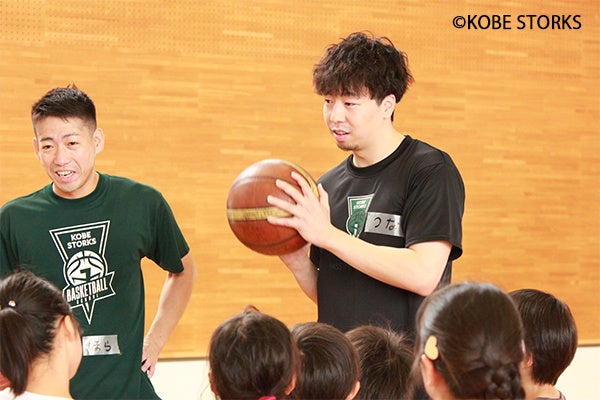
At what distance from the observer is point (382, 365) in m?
2.37

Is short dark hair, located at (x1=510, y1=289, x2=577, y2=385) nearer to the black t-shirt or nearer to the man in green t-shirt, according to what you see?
the black t-shirt

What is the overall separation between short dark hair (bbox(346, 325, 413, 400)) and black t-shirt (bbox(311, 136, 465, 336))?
1.00ft

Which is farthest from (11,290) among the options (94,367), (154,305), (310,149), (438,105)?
(438,105)

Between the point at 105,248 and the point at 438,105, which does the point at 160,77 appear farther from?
the point at 105,248

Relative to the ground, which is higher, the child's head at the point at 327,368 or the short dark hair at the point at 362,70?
the short dark hair at the point at 362,70

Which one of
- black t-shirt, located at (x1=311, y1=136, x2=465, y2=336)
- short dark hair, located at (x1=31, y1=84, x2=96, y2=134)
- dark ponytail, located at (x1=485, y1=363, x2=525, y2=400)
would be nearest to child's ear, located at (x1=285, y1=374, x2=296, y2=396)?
dark ponytail, located at (x1=485, y1=363, x2=525, y2=400)

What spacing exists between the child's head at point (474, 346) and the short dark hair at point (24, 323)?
96cm

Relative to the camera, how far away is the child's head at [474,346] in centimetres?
177

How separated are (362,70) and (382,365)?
0.98 meters

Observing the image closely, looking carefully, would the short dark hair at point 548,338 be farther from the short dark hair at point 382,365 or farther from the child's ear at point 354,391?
the child's ear at point 354,391

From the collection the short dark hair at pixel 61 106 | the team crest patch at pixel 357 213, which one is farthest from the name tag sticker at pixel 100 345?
the team crest patch at pixel 357 213

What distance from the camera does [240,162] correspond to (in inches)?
234
